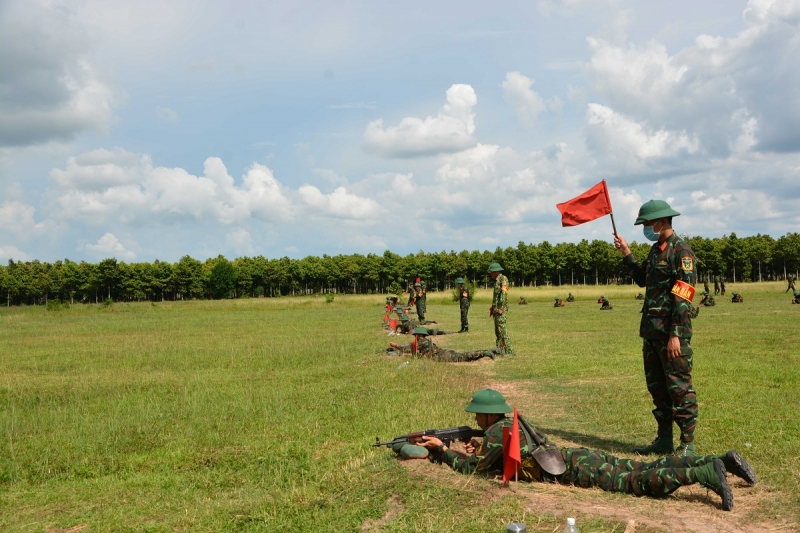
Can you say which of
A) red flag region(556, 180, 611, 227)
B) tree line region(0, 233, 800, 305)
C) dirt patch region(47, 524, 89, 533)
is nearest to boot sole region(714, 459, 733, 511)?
red flag region(556, 180, 611, 227)

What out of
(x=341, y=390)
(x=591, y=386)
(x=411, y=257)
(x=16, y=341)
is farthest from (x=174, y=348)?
(x=411, y=257)

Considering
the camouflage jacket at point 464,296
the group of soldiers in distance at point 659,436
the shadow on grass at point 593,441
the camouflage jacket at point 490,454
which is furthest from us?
the camouflage jacket at point 464,296

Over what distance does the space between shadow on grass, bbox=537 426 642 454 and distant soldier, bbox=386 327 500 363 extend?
7.25 meters

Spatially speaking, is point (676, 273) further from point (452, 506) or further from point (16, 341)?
point (16, 341)

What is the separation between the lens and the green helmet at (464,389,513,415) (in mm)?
6234

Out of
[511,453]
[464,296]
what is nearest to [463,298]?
[464,296]

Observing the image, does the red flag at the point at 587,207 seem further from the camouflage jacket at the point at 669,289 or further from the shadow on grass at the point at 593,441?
the shadow on grass at the point at 593,441

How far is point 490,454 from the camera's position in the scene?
6.02 metres

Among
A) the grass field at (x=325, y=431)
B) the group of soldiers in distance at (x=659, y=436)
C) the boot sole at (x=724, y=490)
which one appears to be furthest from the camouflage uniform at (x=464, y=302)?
the boot sole at (x=724, y=490)

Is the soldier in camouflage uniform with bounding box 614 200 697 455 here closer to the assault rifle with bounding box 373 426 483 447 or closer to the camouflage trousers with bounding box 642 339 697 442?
the camouflage trousers with bounding box 642 339 697 442

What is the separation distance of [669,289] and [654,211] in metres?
0.89

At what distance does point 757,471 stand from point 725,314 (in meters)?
26.9

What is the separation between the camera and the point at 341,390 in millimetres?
12008

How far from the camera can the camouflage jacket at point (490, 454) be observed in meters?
5.98
